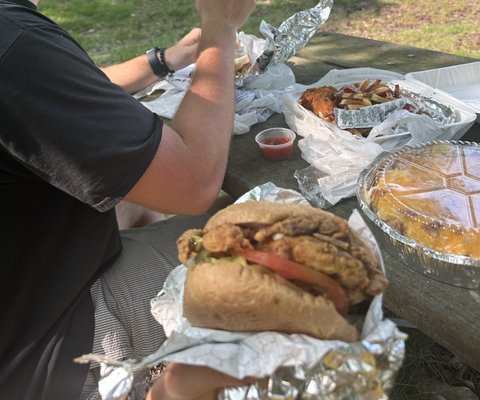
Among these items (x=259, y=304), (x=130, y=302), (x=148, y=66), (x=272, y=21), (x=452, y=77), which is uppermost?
(x=259, y=304)

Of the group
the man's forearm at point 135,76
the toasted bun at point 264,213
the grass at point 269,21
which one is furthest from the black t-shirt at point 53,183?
the grass at point 269,21

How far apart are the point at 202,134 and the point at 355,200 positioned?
0.53m

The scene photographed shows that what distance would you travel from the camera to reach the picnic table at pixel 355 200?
3.76 ft

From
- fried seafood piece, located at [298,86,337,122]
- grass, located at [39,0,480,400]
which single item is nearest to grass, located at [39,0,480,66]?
grass, located at [39,0,480,400]

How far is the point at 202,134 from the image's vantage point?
157cm

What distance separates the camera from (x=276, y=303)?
99 cm

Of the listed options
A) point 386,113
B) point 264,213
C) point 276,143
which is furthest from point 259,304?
point 386,113

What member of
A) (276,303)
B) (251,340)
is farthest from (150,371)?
(276,303)

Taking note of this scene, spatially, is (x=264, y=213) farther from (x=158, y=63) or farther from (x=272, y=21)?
(x=272, y=21)

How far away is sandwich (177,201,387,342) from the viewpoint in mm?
1004

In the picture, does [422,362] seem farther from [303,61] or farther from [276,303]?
[303,61]

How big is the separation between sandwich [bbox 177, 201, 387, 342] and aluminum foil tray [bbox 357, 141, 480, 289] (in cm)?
20

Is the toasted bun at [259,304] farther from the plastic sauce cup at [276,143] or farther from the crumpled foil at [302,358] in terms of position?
the plastic sauce cup at [276,143]

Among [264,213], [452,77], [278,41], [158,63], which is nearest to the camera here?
[264,213]
